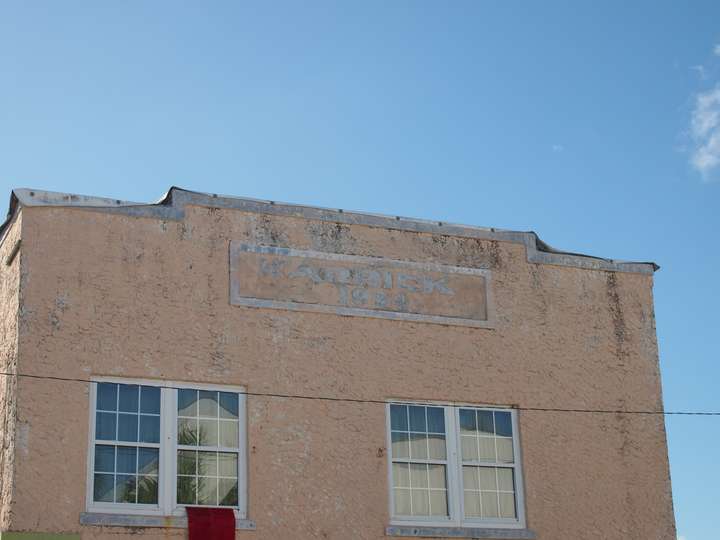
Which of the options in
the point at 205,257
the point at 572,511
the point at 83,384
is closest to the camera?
the point at 83,384

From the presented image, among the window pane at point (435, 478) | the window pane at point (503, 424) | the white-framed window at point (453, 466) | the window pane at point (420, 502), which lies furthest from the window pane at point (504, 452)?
the window pane at point (420, 502)

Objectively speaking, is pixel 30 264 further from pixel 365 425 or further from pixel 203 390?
pixel 365 425

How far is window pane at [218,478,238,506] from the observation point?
50.8 ft

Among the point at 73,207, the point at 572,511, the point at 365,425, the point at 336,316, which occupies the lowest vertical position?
the point at 572,511

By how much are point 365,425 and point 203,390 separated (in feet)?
7.33

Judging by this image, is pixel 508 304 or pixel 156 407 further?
pixel 508 304

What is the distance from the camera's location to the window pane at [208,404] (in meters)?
15.7

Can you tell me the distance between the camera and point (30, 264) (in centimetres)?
1518

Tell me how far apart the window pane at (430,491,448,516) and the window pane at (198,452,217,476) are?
10.0 ft

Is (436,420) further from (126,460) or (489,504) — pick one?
(126,460)

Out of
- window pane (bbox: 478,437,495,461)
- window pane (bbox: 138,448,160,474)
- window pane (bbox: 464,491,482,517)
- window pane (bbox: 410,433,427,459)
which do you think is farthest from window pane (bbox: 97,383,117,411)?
window pane (bbox: 478,437,495,461)

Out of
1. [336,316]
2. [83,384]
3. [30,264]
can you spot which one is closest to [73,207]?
[30,264]

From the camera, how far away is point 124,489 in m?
15.0

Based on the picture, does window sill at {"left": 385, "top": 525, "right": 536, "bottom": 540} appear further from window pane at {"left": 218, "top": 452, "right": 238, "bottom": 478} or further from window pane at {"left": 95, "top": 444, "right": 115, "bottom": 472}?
window pane at {"left": 95, "top": 444, "right": 115, "bottom": 472}
